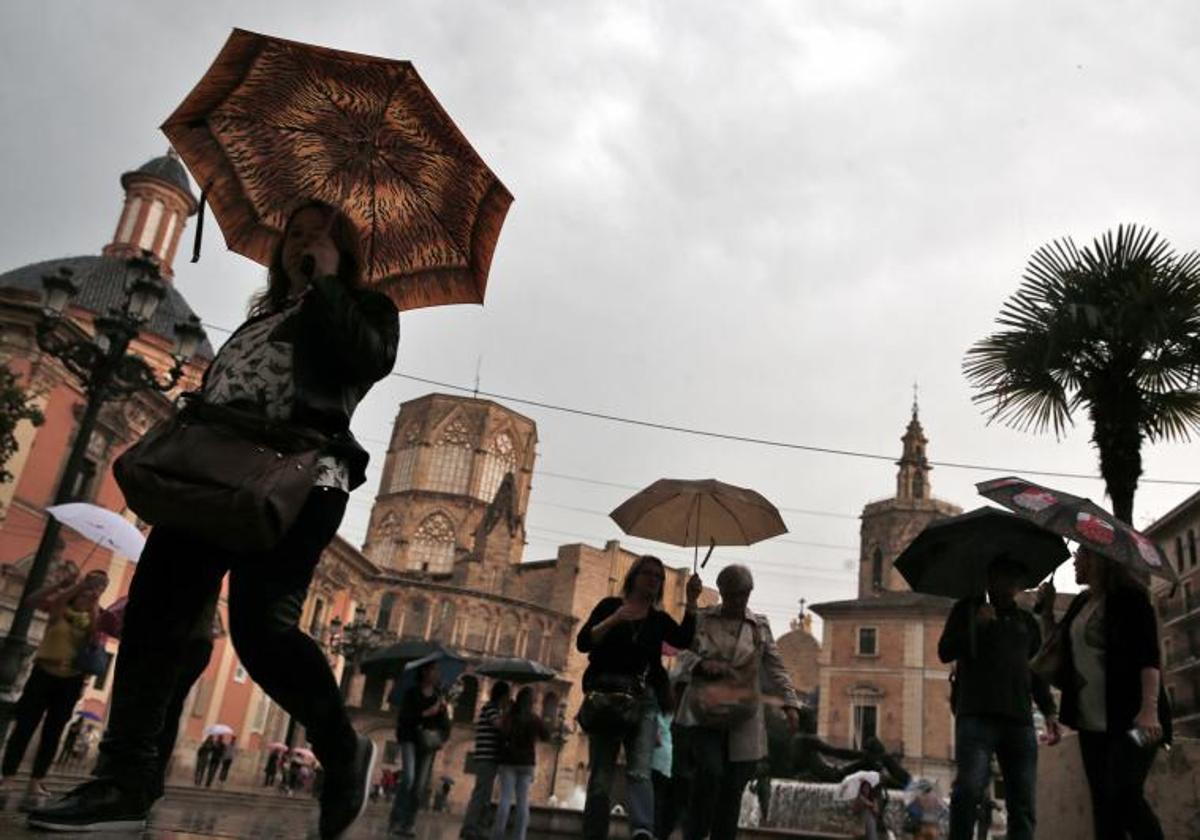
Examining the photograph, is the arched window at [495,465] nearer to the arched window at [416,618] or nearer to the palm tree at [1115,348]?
the arched window at [416,618]

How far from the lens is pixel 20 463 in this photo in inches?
848

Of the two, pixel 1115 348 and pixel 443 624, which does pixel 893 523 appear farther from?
pixel 1115 348

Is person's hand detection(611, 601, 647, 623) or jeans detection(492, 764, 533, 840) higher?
person's hand detection(611, 601, 647, 623)

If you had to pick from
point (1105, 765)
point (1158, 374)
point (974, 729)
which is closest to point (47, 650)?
point (974, 729)

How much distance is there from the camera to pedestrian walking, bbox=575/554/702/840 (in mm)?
4566

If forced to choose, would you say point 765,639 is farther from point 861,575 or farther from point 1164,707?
point 861,575

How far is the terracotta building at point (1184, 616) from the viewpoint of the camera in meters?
37.9

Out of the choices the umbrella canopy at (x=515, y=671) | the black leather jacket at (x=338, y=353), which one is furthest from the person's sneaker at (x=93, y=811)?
the umbrella canopy at (x=515, y=671)

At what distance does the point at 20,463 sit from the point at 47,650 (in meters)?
18.5

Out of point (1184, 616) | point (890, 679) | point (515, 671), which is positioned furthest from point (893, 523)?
point (515, 671)

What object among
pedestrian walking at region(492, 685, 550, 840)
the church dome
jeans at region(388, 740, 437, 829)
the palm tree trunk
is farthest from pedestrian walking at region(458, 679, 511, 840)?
the church dome

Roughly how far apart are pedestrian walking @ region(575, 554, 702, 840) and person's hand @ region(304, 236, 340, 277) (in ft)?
7.79

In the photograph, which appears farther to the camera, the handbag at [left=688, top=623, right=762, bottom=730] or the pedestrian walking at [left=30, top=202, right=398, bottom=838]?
the handbag at [left=688, top=623, right=762, bottom=730]

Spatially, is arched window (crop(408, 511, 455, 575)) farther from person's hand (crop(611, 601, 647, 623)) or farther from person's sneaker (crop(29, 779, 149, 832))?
person's sneaker (crop(29, 779, 149, 832))
